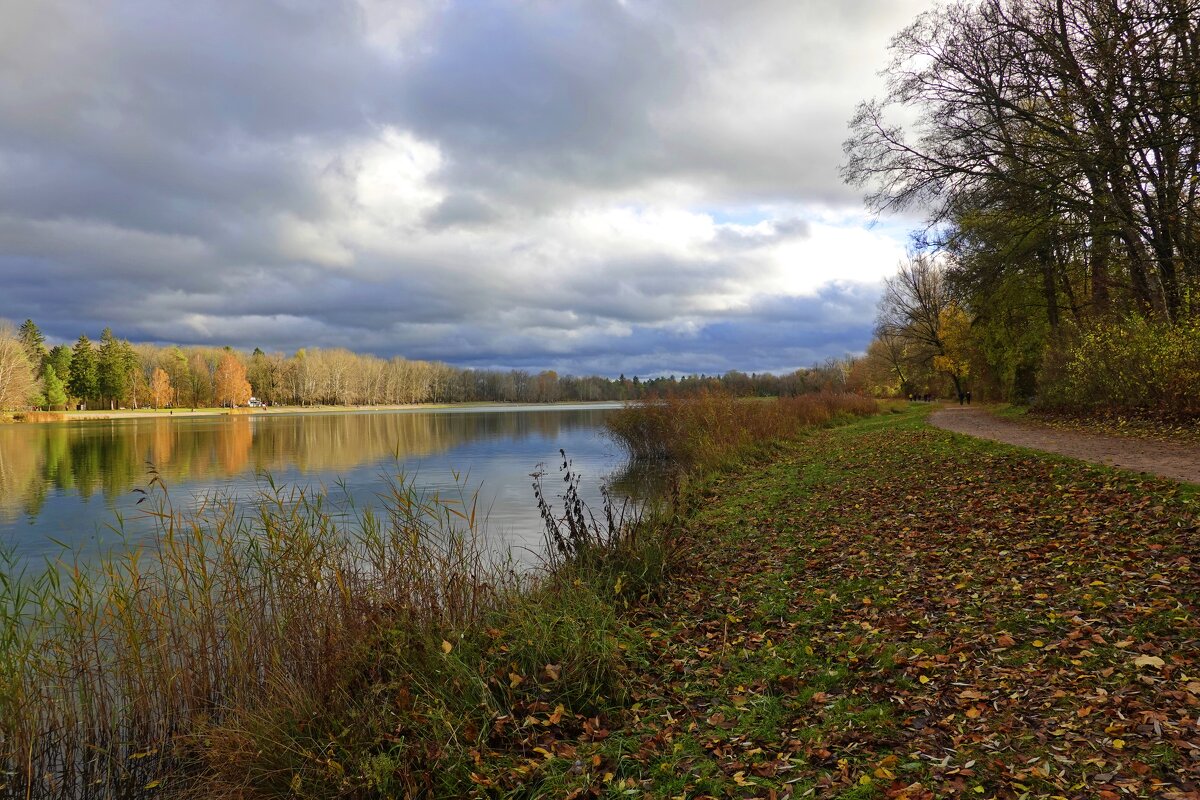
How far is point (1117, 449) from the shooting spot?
12797mm

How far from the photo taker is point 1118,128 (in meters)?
12.6

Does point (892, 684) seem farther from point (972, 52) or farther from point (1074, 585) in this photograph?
point (972, 52)

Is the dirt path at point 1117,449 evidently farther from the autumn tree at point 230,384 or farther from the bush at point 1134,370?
the autumn tree at point 230,384

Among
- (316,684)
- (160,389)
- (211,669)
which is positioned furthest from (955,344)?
(160,389)

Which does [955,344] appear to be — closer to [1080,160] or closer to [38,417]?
[1080,160]

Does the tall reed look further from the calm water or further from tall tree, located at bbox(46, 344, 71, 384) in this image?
tall tree, located at bbox(46, 344, 71, 384)

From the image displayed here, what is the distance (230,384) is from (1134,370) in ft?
393

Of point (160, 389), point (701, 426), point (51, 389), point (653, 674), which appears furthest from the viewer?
point (160, 389)

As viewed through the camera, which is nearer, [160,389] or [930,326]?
[930,326]

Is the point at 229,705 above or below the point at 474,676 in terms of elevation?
below

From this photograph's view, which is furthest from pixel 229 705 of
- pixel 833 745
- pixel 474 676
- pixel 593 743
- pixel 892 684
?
pixel 892 684

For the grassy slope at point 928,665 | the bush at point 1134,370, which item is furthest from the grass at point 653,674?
the bush at point 1134,370

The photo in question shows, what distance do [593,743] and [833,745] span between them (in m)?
1.63

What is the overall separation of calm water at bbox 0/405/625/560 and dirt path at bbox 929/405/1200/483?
9738 mm
